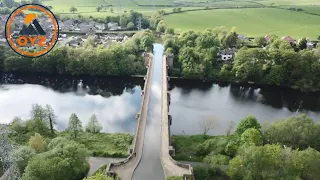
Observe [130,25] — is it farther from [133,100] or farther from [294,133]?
[294,133]

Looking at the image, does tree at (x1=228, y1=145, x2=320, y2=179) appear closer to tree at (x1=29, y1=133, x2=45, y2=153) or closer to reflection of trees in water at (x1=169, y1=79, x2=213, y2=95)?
tree at (x1=29, y1=133, x2=45, y2=153)

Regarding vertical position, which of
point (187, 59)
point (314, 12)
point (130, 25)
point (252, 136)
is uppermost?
point (314, 12)

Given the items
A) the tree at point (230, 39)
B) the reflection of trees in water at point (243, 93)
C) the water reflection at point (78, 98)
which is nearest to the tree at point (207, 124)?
the water reflection at point (78, 98)

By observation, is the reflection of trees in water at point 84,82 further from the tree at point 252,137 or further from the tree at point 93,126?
the tree at point 252,137

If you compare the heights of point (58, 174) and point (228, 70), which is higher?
point (228, 70)

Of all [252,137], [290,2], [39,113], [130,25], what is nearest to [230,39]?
[130,25]

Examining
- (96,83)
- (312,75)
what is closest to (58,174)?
(96,83)

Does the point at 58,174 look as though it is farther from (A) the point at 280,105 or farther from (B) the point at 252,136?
(A) the point at 280,105
